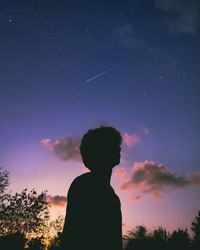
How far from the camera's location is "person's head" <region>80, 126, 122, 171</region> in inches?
111

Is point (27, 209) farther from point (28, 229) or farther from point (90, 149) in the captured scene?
point (90, 149)

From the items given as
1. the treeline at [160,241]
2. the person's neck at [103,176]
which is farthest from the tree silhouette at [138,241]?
the person's neck at [103,176]

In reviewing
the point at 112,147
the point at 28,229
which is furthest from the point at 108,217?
the point at 28,229

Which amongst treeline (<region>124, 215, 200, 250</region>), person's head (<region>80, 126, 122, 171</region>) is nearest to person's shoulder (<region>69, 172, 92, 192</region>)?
person's head (<region>80, 126, 122, 171</region>)

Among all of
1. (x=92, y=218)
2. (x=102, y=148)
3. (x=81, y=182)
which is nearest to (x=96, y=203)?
(x=92, y=218)

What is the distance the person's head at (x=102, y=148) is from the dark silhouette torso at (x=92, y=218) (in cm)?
18

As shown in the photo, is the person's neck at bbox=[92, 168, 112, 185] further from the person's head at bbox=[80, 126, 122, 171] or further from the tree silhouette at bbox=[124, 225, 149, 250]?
the tree silhouette at bbox=[124, 225, 149, 250]

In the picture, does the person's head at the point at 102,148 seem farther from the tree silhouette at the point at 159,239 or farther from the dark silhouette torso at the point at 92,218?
the tree silhouette at the point at 159,239

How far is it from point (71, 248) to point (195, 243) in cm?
627

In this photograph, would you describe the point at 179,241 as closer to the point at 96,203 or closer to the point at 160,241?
the point at 160,241

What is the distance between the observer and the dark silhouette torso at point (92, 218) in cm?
→ 248

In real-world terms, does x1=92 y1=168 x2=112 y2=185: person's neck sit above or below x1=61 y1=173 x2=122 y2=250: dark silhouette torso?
above

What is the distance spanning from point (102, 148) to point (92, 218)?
0.64m

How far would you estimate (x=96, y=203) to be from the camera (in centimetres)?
259
